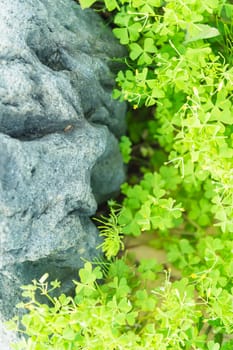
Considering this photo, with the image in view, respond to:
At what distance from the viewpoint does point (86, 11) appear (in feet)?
7.22

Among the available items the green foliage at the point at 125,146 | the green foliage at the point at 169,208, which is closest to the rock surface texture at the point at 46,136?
the green foliage at the point at 169,208

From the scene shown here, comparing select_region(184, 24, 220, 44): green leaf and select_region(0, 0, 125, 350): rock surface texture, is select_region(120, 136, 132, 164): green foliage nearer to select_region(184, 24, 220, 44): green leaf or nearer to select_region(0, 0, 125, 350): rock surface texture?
select_region(0, 0, 125, 350): rock surface texture

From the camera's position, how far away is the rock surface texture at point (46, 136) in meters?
1.75

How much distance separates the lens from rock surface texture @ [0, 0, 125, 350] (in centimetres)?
175

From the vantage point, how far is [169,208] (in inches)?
85.2

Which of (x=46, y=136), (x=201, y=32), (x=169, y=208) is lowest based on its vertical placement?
(x=169, y=208)

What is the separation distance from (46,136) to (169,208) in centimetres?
57

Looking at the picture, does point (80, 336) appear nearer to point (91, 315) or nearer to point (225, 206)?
point (91, 315)

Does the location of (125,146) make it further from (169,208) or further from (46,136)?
(46,136)

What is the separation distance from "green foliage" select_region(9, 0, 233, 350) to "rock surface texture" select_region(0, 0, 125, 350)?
10 cm

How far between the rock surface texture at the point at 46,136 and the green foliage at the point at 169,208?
Answer: 0.10m

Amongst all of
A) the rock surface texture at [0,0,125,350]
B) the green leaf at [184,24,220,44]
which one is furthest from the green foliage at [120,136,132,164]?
the green leaf at [184,24,220,44]

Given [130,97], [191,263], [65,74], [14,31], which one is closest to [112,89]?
[130,97]

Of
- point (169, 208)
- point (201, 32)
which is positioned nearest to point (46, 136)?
point (169, 208)
